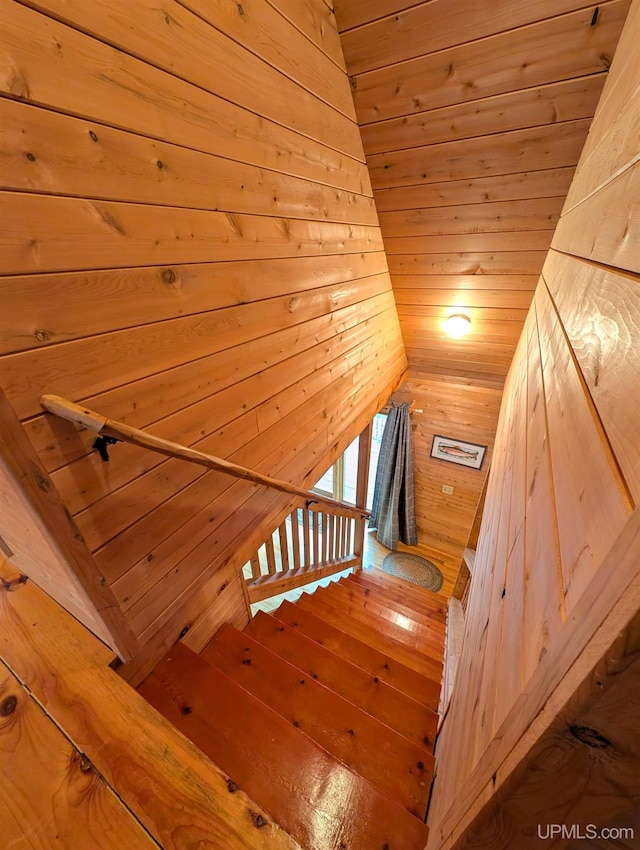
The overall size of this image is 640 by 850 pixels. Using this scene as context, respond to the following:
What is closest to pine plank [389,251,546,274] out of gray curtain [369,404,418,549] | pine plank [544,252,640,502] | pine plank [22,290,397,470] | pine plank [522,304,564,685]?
pine plank [22,290,397,470]

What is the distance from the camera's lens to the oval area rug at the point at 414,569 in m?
4.05

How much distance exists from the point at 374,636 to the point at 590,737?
2.00m

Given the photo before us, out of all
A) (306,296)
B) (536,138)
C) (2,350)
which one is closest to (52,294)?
(2,350)

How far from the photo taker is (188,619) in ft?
4.80

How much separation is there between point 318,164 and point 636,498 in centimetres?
177

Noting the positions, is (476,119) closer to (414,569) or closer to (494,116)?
(494,116)

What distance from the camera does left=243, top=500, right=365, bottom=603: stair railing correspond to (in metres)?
2.06

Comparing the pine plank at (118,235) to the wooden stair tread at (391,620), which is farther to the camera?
the wooden stair tread at (391,620)

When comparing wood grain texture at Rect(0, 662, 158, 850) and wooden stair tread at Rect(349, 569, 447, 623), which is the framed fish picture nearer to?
wooden stair tread at Rect(349, 569, 447, 623)

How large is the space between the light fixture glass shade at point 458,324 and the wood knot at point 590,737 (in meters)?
2.78

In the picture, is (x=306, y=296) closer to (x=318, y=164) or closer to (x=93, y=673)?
(x=318, y=164)

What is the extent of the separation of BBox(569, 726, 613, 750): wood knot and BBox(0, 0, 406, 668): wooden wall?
3.47 feet

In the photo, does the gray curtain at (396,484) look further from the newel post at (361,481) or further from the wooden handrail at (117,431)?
the wooden handrail at (117,431)

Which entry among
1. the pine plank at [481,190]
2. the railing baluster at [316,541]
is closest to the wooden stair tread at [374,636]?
the railing baluster at [316,541]
